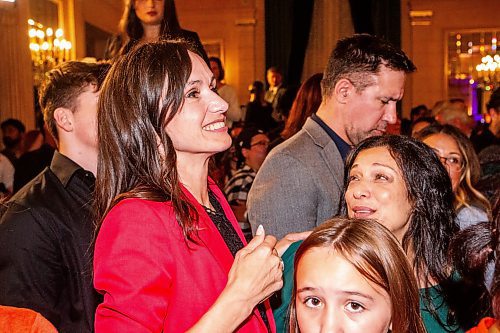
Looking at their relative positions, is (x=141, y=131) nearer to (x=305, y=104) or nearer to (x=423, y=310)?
(x=423, y=310)

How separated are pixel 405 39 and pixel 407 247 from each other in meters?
12.5

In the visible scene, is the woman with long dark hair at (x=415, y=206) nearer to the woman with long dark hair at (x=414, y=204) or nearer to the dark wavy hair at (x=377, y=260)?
the woman with long dark hair at (x=414, y=204)

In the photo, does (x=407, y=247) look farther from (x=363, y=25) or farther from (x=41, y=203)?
(x=363, y=25)

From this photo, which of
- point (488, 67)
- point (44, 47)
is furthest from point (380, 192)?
point (488, 67)

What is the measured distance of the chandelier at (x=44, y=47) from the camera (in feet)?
35.8

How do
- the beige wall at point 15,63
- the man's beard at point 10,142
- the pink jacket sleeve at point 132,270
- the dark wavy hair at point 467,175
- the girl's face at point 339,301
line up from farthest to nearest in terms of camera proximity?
the beige wall at point 15,63 < the man's beard at point 10,142 < the dark wavy hair at point 467,175 < the girl's face at point 339,301 < the pink jacket sleeve at point 132,270

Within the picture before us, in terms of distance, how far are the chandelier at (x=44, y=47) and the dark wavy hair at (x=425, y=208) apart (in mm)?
9219

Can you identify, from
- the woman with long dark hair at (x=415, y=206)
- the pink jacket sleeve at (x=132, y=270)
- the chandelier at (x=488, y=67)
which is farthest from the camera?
the chandelier at (x=488, y=67)

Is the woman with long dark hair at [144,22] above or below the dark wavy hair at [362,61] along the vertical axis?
above

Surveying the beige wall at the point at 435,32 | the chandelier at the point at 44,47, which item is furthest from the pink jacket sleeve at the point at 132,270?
the beige wall at the point at 435,32

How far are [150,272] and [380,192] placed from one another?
104 cm

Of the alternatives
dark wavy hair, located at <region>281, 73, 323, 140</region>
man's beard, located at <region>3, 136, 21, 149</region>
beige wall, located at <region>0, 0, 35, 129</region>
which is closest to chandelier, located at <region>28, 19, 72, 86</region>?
beige wall, located at <region>0, 0, 35, 129</region>

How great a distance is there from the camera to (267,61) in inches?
564

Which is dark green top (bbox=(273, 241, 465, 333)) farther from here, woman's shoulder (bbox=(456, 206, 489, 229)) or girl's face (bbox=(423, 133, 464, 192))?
girl's face (bbox=(423, 133, 464, 192))
